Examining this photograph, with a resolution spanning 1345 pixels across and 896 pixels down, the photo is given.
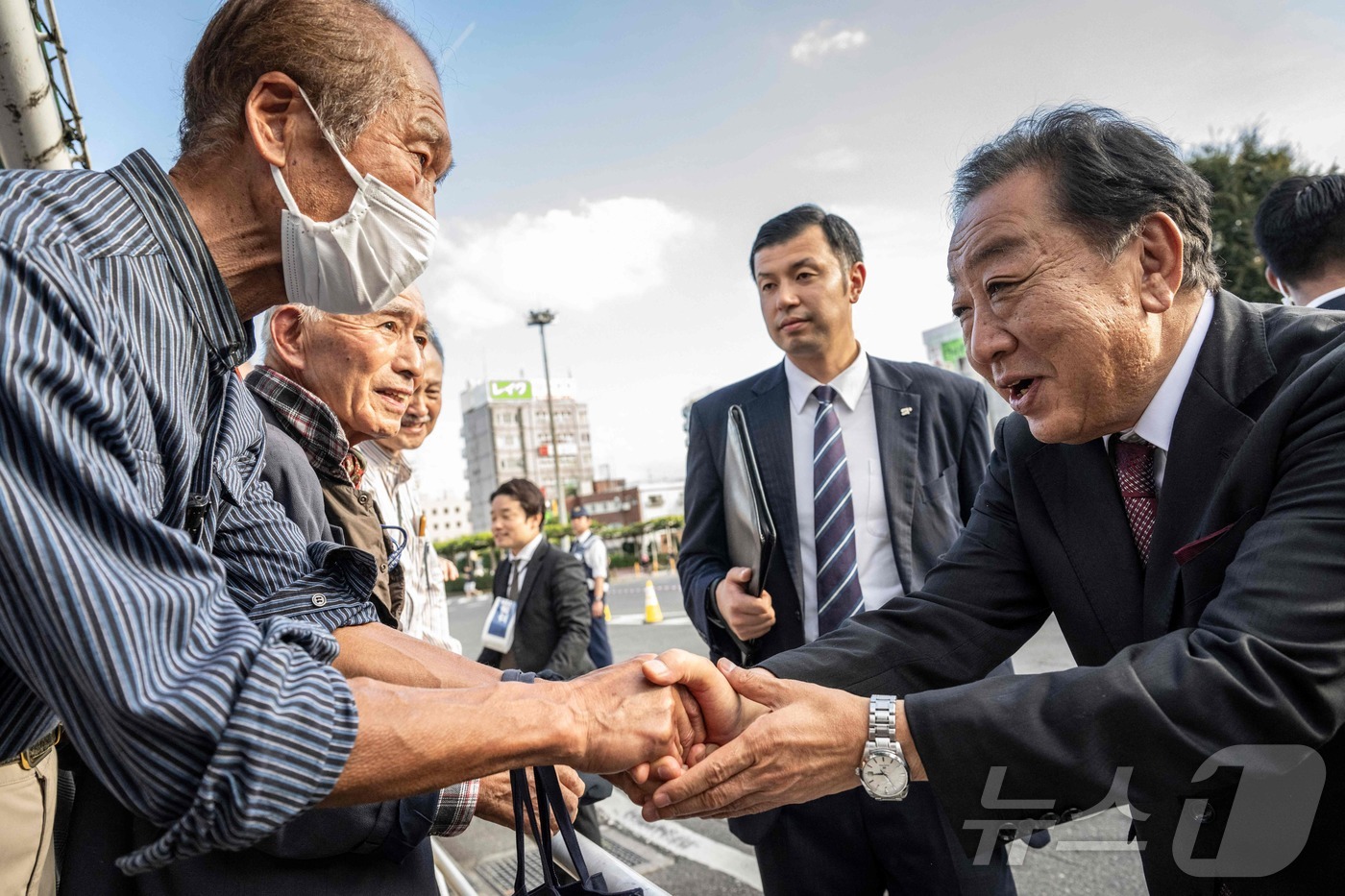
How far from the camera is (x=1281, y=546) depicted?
1.57m

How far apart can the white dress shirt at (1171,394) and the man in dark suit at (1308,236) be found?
2252 mm

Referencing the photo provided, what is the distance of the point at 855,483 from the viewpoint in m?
2.94

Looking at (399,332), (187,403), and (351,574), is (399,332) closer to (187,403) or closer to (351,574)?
(351,574)

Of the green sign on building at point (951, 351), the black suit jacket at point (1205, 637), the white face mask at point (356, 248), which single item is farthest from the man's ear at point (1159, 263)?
the green sign on building at point (951, 351)

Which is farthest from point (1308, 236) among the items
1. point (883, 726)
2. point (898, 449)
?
point (883, 726)

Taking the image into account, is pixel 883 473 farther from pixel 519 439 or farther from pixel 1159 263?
pixel 519 439

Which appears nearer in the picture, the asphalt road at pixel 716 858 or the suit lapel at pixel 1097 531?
the suit lapel at pixel 1097 531

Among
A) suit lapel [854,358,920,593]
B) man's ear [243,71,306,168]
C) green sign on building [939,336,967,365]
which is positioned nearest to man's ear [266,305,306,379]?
man's ear [243,71,306,168]

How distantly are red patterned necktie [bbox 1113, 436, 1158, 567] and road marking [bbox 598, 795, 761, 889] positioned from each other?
8.17 ft

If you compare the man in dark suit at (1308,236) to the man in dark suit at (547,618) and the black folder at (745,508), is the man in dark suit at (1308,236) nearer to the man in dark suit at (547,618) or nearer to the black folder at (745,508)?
the black folder at (745,508)

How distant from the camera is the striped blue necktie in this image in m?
2.79

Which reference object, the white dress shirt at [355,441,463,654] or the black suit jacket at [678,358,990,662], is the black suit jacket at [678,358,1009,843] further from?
the white dress shirt at [355,441,463,654]

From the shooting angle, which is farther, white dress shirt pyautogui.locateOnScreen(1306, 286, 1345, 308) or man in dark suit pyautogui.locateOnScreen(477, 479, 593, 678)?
man in dark suit pyautogui.locateOnScreen(477, 479, 593, 678)

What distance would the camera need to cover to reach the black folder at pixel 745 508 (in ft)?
9.04
